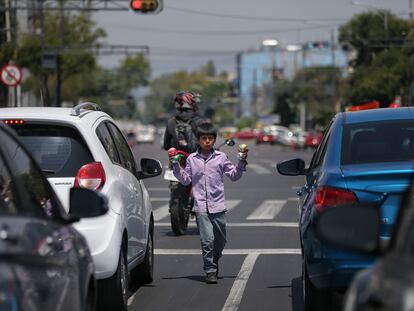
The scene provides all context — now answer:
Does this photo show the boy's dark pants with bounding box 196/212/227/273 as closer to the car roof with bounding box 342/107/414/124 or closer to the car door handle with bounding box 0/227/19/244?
the car roof with bounding box 342/107/414/124

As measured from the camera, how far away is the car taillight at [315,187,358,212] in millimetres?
7465

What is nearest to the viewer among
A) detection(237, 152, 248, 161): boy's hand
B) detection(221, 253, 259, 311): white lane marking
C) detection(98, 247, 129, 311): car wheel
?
detection(98, 247, 129, 311): car wheel

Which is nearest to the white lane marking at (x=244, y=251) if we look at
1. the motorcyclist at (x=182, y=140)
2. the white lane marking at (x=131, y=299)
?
the motorcyclist at (x=182, y=140)

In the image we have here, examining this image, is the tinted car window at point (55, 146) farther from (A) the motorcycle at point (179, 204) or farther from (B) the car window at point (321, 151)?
(A) the motorcycle at point (179, 204)

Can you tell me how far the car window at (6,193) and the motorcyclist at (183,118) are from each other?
930 centimetres

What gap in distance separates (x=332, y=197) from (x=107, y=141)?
2443mm

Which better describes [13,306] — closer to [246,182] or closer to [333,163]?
[333,163]

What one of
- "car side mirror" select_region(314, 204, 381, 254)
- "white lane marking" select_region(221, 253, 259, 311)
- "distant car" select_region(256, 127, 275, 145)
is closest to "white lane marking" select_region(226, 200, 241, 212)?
"white lane marking" select_region(221, 253, 259, 311)

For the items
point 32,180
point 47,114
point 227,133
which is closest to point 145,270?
point 47,114

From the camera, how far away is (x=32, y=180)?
6582 millimetres

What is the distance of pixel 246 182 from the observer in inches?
1193

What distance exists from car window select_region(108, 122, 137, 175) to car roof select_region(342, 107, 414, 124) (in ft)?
6.70

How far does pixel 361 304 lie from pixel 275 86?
431ft

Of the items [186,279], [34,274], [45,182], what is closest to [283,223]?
[186,279]
